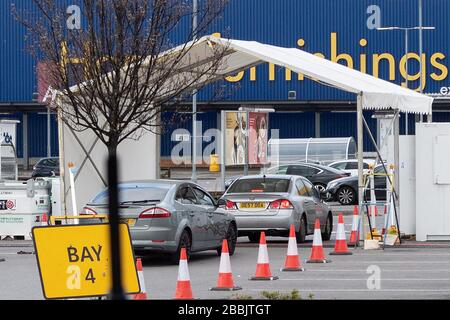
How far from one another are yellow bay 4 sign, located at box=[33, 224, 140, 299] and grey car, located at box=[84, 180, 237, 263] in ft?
26.7

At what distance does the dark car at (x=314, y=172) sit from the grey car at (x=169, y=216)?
2248cm

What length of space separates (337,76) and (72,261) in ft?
49.3

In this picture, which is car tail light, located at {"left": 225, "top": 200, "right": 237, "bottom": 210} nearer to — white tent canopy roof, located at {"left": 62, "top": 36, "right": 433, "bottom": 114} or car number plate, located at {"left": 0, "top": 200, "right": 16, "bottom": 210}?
white tent canopy roof, located at {"left": 62, "top": 36, "right": 433, "bottom": 114}

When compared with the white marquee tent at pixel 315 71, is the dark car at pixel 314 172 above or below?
below

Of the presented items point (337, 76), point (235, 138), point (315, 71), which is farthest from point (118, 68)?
point (235, 138)

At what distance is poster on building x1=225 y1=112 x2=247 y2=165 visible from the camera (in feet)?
107

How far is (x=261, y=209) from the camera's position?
21.7 meters

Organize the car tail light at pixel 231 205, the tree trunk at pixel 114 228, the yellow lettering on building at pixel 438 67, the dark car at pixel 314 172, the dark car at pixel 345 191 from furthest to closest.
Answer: the yellow lettering on building at pixel 438 67
the dark car at pixel 314 172
the dark car at pixel 345 191
the car tail light at pixel 231 205
the tree trunk at pixel 114 228

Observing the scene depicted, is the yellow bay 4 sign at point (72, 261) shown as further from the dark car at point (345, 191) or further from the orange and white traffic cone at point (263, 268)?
the dark car at point (345, 191)

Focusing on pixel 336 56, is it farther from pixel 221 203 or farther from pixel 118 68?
pixel 221 203

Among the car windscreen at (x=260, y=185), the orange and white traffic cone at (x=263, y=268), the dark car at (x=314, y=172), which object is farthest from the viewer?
the dark car at (x=314, y=172)

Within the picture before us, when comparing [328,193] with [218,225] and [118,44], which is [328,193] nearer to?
[118,44]

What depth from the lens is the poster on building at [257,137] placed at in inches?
1329

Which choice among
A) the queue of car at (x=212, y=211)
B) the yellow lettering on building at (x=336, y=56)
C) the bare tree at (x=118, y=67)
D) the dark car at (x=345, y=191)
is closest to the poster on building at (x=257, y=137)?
the dark car at (x=345, y=191)
